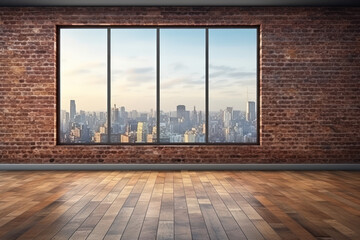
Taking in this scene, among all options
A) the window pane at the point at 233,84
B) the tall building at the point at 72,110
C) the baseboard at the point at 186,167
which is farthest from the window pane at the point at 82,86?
the window pane at the point at 233,84

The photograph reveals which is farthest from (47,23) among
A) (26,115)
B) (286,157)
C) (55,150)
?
(286,157)

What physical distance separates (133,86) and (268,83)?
8.51 feet

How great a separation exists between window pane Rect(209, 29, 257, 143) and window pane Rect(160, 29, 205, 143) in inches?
9.2

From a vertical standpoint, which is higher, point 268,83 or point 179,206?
point 268,83

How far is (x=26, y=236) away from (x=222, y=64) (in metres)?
6.08

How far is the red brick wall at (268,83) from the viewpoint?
898 centimetres

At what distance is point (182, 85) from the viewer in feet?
30.1

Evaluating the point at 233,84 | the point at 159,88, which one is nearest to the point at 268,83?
the point at 233,84

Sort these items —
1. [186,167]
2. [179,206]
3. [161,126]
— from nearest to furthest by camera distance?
[179,206] → [186,167] → [161,126]

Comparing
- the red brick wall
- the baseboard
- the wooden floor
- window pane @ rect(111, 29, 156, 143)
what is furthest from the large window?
the wooden floor

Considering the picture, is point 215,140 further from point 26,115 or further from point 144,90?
point 26,115

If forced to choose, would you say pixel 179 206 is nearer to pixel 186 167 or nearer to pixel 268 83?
pixel 186 167

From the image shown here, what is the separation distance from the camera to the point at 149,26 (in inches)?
359

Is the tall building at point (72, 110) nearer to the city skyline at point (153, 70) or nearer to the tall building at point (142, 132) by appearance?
the city skyline at point (153, 70)
